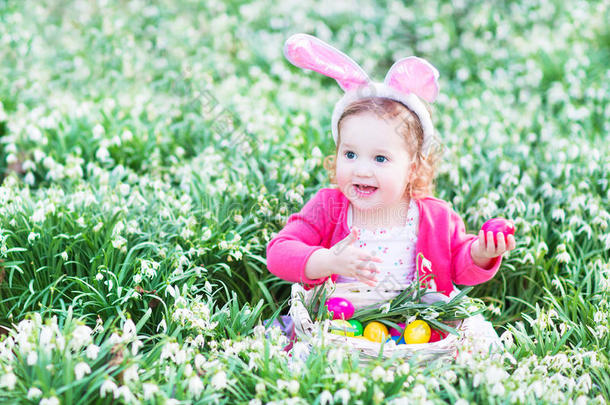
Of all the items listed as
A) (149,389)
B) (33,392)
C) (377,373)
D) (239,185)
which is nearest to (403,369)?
(377,373)

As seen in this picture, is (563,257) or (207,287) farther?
(563,257)

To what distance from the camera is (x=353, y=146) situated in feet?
8.68

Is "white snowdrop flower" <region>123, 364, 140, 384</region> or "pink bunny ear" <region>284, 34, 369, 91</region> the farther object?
"pink bunny ear" <region>284, 34, 369, 91</region>

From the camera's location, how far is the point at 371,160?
2.64 meters

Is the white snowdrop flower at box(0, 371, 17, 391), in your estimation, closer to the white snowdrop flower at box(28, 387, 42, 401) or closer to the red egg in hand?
the white snowdrop flower at box(28, 387, 42, 401)

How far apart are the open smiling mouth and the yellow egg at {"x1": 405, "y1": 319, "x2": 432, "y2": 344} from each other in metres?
0.62

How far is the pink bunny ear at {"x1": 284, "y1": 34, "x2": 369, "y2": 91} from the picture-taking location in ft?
8.71

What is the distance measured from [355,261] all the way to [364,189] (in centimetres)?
43

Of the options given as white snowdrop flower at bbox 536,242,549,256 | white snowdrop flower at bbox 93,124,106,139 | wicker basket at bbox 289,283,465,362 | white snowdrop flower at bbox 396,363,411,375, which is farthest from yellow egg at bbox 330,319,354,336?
white snowdrop flower at bbox 93,124,106,139

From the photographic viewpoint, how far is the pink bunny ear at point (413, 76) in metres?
2.64

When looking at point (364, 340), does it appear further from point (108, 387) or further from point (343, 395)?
point (108, 387)

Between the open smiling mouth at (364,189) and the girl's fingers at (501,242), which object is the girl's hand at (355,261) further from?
the girl's fingers at (501,242)

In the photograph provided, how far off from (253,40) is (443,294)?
14.2 feet

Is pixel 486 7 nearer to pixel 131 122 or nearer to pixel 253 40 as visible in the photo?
pixel 253 40
